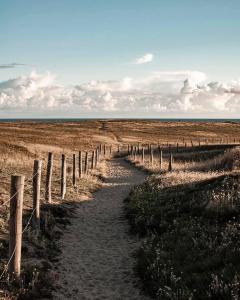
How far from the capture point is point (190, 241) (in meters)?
11.8

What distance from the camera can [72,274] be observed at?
10820 mm

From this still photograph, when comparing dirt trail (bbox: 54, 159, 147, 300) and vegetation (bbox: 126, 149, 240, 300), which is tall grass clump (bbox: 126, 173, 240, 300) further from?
dirt trail (bbox: 54, 159, 147, 300)

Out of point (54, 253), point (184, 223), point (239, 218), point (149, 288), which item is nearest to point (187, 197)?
point (184, 223)

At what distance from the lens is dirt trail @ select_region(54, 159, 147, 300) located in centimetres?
977

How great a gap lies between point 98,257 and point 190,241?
278 cm

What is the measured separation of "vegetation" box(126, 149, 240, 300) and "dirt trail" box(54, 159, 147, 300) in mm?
486

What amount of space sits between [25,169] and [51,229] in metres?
17.0

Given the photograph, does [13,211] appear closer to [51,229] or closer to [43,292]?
[43,292]

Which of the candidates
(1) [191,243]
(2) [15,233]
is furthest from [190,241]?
(2) [15,233]

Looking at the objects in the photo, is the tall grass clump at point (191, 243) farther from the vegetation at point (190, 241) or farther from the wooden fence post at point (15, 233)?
the wooden fence post at point (15, 233)

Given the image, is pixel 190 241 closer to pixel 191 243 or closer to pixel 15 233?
pixel 191 243

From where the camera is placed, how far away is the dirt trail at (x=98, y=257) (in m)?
9.77

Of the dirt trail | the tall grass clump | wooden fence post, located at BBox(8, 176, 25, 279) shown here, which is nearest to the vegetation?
the tall grass clump

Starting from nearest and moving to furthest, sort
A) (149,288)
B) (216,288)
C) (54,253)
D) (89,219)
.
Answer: (216,288), (149,288), (54,253), (89,219)
